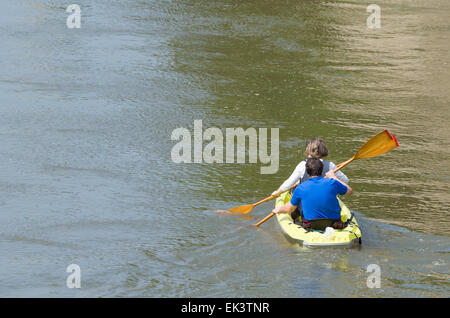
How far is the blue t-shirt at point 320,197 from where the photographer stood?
6.86 metres

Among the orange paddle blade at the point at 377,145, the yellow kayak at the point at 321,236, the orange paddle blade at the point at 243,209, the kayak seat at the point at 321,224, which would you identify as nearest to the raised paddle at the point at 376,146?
the orange paddle blade at the point at 377,145

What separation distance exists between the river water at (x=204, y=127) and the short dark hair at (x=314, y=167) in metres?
0.78

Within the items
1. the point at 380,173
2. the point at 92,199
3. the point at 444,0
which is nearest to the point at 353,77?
the point at 380,173

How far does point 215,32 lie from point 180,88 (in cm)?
410

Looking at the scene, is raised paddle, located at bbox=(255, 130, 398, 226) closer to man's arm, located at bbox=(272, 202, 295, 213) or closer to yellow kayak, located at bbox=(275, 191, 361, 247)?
man's arm, located at bbox=(272, 202, 295, 213)

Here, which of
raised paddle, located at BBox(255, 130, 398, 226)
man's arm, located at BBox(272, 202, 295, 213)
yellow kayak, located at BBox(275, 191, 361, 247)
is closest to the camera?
yellow kayak, located at BBox(275, 191, 361, 247)

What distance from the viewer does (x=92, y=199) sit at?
8398mm

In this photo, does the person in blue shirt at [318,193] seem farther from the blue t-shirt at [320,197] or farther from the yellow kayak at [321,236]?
the yellow kayak at [321,236]

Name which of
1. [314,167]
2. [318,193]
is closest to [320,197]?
[318,193]

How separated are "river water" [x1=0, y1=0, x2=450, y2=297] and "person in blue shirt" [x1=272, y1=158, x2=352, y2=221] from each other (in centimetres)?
41

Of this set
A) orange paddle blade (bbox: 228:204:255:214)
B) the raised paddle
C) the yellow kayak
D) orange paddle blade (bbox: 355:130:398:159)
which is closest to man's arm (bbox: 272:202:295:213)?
Result: the yellow kayak

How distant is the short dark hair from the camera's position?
22.6ft

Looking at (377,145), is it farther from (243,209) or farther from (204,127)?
(204,127)

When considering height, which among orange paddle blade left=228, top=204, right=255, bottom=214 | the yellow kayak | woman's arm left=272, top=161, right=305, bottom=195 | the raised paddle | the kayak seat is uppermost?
the raised paddle
